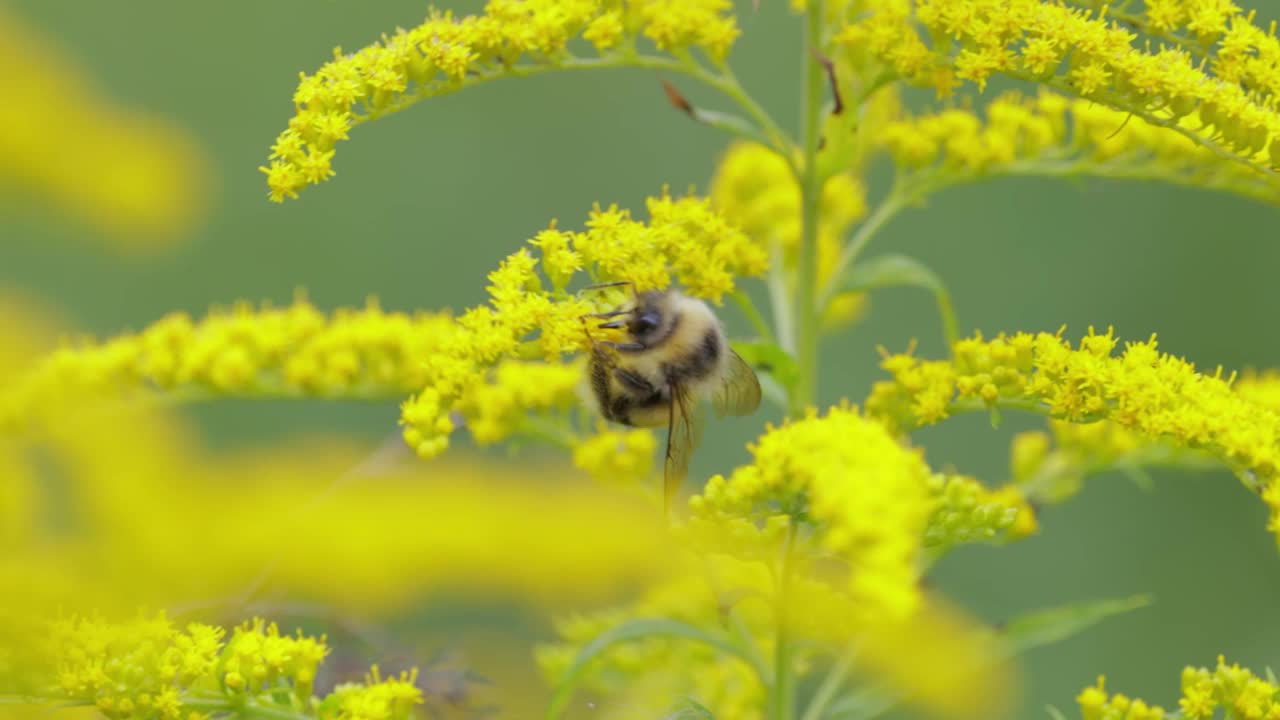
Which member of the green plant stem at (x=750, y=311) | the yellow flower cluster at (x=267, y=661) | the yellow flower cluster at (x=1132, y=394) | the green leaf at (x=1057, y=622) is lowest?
the yellow flower cluster at (x=267, y=661)

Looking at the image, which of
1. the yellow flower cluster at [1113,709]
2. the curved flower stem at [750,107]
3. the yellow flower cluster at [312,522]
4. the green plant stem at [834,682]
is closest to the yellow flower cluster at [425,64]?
the curved flower stem at [750,107]

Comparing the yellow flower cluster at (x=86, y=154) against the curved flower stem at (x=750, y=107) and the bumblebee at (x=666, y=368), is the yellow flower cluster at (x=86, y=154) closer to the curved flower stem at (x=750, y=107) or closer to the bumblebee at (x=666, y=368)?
the bumblebee at (x=666, y=368)

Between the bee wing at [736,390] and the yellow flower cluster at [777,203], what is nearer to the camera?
the bee wing at [736,390]

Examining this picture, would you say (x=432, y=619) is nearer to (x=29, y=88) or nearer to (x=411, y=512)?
(x=411, y=512)

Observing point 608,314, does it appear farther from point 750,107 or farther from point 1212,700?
point 1212,700

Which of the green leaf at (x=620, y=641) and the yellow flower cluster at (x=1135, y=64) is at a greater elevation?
the yellow flower cluster at (x=1135, y=64)

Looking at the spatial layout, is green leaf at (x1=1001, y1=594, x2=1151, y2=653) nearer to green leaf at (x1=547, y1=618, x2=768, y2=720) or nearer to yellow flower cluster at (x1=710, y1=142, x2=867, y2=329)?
green leaf at (x1=547, y1=618, x2=768, y2=720)

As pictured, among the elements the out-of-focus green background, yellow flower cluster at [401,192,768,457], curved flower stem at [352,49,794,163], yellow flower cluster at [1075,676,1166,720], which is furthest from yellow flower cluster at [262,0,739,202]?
the out-of-focus green background
